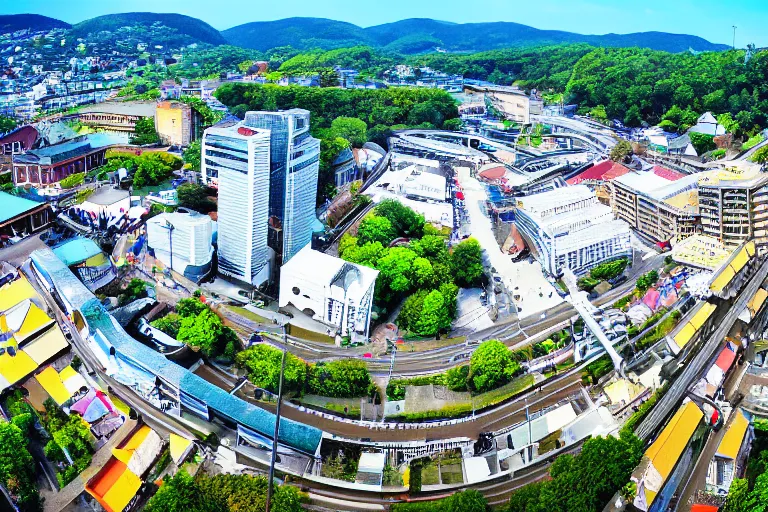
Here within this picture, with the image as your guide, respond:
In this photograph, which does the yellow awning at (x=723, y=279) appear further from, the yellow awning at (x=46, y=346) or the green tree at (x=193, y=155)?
the green tree at (x=193, y=155)

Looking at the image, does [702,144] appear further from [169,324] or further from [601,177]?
[169,324]

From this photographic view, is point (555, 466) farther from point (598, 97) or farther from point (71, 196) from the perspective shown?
point (598, 97)

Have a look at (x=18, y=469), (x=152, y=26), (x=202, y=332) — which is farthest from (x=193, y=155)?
(x=152, y=26)

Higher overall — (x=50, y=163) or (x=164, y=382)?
(x=50, y=163)

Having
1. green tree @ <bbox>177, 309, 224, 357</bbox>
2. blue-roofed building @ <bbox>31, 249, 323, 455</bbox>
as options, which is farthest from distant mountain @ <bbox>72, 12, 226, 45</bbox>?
green tree @ <bbox>177, 309, 224, 357</bbox>

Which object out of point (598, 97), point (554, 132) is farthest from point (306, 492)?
point (598, 97)

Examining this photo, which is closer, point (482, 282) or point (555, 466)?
point (555, 466)
